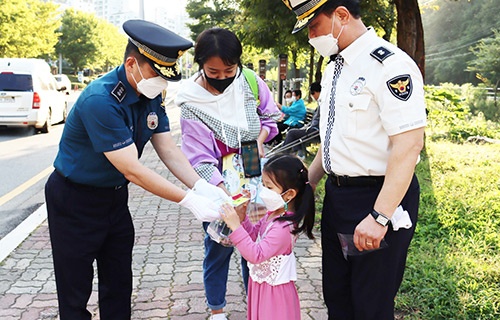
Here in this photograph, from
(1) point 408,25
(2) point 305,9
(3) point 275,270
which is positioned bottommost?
(3) point 275,270

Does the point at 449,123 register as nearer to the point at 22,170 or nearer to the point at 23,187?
the point at 22,170

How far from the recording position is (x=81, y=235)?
2617mm

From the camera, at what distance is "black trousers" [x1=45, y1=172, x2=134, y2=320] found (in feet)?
8.49

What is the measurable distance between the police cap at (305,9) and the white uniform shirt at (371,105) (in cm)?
20

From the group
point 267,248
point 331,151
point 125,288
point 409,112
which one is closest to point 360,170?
point 331,151

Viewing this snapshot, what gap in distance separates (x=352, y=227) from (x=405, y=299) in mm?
1532

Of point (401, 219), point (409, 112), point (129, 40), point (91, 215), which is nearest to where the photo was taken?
point (409, 112)

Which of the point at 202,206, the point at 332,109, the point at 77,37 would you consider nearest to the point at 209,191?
the point at 202,206

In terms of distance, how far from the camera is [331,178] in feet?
8.11

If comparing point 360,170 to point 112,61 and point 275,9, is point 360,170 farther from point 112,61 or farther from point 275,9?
point 112,61

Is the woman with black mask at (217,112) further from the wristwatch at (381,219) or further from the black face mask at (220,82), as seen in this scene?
the wristwatch at (381,219)

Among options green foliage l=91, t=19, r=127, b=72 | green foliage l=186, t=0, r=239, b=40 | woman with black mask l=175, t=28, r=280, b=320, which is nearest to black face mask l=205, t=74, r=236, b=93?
woman with black mask l=175, t=28, r=280, b=320

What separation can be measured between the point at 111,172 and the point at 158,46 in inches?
26.2

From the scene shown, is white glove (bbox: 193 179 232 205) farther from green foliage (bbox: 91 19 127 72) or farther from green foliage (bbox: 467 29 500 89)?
green foliage (bbox: 91 19 127 72)
